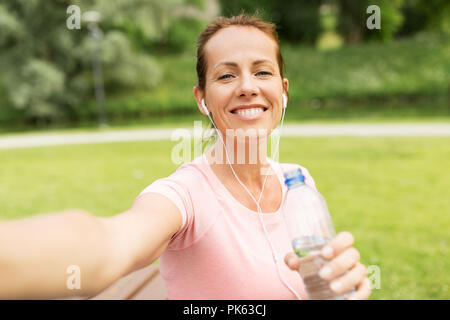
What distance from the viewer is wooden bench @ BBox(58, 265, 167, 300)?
7.82 ft

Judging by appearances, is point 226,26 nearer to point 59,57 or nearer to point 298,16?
point 59,57

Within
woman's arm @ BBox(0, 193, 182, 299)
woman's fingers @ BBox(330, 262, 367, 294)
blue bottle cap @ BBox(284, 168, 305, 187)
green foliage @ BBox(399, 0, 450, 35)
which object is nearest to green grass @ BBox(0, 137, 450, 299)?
woman's fingers @ BBox(330, 262, 367, 294)

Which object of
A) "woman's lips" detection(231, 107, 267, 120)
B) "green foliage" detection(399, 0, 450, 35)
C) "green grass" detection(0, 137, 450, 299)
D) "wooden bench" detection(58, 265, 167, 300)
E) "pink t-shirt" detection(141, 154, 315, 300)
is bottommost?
"green grass" detection(0, 137, 450, 299)

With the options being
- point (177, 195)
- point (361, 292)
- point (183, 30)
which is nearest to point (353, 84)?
point (183, 30)

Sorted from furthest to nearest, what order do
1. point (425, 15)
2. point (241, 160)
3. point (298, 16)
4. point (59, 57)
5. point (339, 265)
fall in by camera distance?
point (425, 15) < point (298, 16) < point (59, 57) < point (241, 160) < point (339, 265)

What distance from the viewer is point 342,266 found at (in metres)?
1.01

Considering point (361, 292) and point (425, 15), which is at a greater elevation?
point (425, 15)

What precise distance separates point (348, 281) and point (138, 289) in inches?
70.5

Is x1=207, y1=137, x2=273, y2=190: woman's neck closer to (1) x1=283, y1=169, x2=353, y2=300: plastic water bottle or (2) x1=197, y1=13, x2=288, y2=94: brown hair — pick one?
(2) x1=197, y1=13, x2=288, y2=94: brown hair

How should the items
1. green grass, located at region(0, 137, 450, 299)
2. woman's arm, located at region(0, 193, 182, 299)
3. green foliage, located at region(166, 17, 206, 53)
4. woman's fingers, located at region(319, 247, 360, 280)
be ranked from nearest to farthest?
1. woman's arm, located at region(0, 193, 182, 299)
2. woman's fingers, located at region(319, 247, 360, 280)
3. green grass, located at region(0, 137, 450, 299)
4. green foliage, located at region(166, 17, 206, 53)

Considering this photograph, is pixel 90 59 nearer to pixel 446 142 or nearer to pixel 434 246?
pixel 446 142

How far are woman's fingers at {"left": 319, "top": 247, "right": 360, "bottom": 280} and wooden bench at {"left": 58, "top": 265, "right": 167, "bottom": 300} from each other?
154cm

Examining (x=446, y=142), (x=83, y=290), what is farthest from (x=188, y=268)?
(x=446, y=142)

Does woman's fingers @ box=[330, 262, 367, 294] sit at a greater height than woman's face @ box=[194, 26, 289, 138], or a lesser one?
lesser
